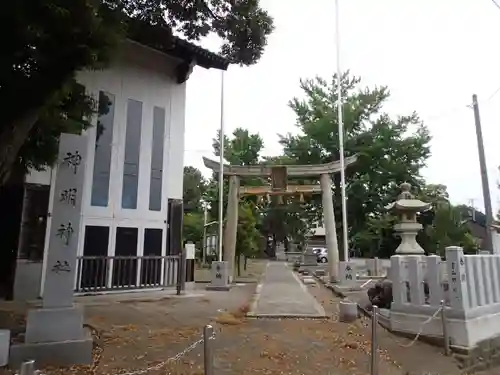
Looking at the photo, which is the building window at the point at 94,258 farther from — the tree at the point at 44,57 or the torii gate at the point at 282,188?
the torii gate at the point at 282,188

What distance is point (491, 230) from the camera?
14.6 m

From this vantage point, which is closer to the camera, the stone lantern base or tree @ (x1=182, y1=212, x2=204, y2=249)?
the stone lantern base

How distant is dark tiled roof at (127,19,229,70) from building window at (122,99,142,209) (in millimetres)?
1944

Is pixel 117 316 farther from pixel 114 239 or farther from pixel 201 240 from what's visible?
pixel 201 240

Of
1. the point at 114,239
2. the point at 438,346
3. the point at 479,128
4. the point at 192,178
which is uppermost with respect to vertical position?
the point at 192,178

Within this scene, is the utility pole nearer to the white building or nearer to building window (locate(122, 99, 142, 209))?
the white building

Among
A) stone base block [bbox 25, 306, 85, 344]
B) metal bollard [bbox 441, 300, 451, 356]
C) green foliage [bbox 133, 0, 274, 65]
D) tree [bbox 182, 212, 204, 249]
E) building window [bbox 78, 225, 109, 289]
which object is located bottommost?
metal bollard [bbox 441, 300, 451, 356]

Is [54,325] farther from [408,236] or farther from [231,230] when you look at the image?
[231,230]

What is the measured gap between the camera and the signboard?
5.12 m

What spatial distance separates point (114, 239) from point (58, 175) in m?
5.91

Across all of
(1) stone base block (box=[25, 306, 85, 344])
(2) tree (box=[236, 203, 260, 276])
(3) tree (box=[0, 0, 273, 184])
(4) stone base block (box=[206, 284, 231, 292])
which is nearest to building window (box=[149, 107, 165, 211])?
(4) stone base block (box=[206, 284, 231, 292])

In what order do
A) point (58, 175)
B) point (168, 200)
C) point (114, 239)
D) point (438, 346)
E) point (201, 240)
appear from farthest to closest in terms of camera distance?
point (201, 240) < point (168, 200) < point (114, 239) < point (438, 346) < point (58, 175)

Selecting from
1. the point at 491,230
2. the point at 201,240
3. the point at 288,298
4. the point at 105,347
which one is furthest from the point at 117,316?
the point at 201,240

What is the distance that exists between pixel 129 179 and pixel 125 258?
2348 millimetres
